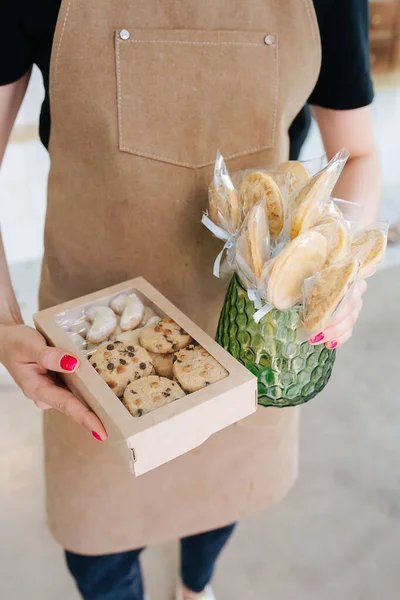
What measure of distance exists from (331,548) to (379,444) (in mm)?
367

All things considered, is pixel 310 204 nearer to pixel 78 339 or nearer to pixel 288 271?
pixel 288 271

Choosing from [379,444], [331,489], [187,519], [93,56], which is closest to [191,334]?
[93,56]

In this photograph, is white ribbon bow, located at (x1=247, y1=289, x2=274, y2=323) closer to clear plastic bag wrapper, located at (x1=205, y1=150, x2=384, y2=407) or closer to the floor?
clear plastic bag wrapper, located at (x1=205, y1=150, x2=384, y2=407)

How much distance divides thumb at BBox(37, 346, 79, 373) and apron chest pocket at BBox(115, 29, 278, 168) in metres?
0.28

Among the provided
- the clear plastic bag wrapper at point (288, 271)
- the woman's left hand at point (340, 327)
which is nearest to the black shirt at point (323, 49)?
the clear plastic bag wrapper at point (288, 271)

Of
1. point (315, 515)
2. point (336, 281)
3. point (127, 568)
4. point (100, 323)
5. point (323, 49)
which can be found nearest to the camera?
point (336, 281)

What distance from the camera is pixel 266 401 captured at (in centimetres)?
66

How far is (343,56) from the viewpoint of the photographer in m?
0.75

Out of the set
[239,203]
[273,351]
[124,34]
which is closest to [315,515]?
[273,351]

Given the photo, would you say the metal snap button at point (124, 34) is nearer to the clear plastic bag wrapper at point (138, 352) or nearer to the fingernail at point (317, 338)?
the clear plastic bag wrapper at point (138, 352)

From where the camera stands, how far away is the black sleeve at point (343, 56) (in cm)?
71

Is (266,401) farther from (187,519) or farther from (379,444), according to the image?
(379,444)

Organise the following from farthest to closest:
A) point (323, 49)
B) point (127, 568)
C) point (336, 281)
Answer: point (127, 568) < point (323, 49) < point (336, 281)

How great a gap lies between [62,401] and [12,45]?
43cm
